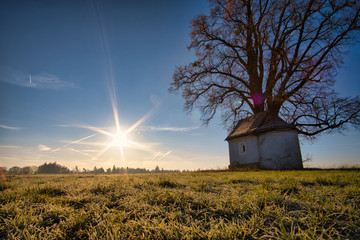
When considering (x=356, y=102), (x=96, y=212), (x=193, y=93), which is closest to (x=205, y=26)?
(x=193, y=93)

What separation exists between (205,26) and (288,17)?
826 cm

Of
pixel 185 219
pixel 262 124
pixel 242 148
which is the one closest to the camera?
pixel 185 219

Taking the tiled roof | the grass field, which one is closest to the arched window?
the tiled roof

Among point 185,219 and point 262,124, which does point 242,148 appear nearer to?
point 262,124

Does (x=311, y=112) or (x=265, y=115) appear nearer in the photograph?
(x=311, y=112)

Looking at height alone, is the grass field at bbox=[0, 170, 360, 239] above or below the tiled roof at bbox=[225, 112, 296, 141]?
below

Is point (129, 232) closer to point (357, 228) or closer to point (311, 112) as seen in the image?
point (357, 228)

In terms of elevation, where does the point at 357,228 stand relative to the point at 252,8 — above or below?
below

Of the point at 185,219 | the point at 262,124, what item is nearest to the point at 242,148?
the point at 262,124

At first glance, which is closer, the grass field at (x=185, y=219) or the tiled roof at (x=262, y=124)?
the grass field at (x=185, y=219)

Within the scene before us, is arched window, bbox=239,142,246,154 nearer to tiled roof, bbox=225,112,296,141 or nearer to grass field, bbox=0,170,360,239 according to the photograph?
tiled roof, bbox=225,112,296,141

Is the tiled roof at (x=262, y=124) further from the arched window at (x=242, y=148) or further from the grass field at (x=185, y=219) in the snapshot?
the grass field at (x=185, y=219)

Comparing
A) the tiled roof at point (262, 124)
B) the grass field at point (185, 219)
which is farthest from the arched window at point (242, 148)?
the grass field at point (185, 219)

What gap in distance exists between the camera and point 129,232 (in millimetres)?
1525
